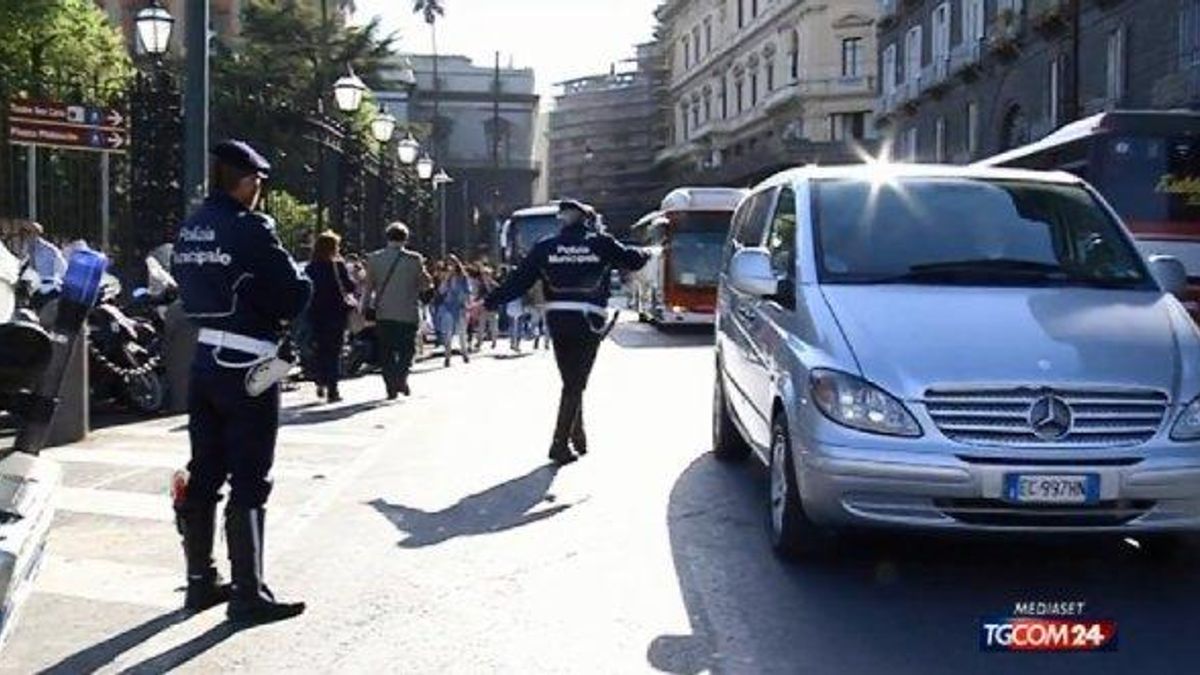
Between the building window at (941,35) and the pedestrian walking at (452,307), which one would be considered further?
the building window at (941,35)

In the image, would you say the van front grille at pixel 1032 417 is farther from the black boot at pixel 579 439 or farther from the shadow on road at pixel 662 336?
the shadow on road at pixel 662 336

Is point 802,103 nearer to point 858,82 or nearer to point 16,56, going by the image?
point 858,82

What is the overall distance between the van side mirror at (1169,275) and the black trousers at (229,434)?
4.29 m

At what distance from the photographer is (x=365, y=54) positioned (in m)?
57.1

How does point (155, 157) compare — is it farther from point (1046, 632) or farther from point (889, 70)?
point (889, 70)

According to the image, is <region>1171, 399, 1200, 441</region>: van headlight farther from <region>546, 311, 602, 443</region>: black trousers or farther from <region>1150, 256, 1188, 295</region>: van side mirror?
<region>546, 311, 602, 443</region>: black trousers

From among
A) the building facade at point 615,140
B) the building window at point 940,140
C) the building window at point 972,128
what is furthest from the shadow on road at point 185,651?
the building facade at point 615,140

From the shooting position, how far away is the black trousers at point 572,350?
957cm

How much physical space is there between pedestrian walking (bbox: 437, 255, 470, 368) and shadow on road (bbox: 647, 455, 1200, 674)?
14.5m

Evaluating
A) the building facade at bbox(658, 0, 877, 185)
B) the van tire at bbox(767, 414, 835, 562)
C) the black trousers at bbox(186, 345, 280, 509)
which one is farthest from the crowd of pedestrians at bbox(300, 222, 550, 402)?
the building facade at bbox(658, 0, 877, 185)

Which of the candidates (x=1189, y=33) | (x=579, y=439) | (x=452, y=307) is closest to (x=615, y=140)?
(x=1189, y=33)

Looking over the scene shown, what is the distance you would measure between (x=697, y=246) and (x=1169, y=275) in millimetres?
23341

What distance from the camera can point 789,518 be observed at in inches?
249

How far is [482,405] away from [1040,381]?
891 cm
